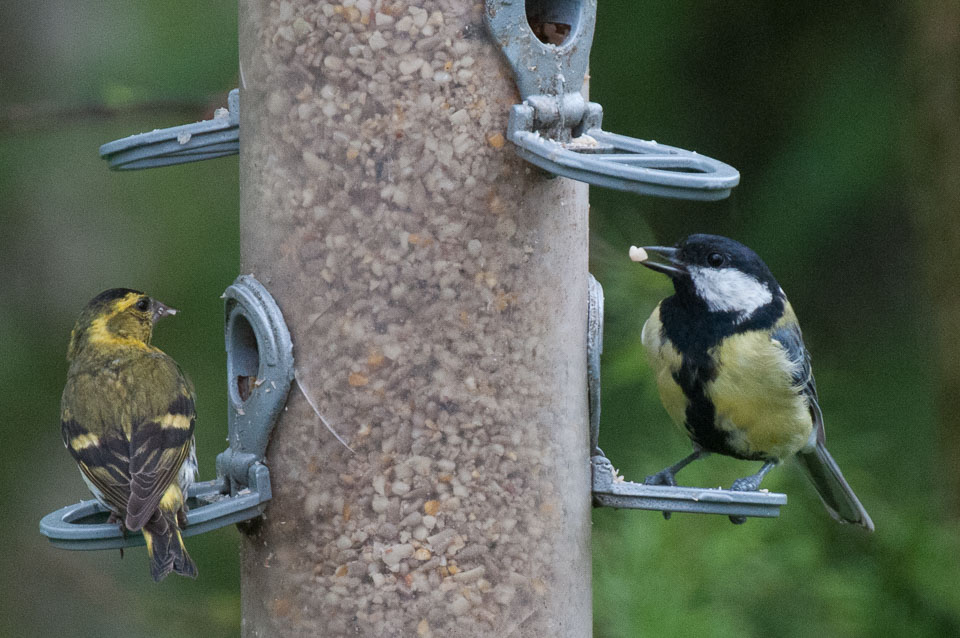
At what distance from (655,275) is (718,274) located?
2.83 ft

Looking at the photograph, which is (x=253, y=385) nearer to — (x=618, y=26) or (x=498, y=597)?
(x=498, y=597)

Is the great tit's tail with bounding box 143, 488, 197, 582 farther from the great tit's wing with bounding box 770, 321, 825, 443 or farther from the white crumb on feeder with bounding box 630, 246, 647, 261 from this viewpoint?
the great tit's wing with bounding box 770, 321, 825, 443

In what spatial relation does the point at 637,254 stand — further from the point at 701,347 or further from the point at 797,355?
the point at 797,355

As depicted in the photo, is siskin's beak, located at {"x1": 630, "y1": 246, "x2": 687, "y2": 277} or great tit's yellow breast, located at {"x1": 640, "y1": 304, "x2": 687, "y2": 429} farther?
great tit's yellow breast, located at {"x1": 640, "y1": 304, "x2": 687, "y2": 429}

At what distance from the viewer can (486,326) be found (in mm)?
2854

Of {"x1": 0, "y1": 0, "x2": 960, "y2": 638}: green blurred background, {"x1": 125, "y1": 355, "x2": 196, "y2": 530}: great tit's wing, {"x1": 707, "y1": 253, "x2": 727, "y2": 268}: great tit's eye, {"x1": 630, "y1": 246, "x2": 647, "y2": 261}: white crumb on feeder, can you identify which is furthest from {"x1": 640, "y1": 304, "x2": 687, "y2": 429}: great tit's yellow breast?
{"x1": 125, "y1": 355, "x2": 196, "y2": 530}: great tit's wing

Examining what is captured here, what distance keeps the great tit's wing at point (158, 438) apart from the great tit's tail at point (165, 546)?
0.14 ft

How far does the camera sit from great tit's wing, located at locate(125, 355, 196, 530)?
9.04 ft

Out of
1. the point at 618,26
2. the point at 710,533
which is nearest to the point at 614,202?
the point at 618,26

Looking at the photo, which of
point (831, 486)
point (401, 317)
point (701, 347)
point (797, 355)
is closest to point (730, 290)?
point (701, 347)

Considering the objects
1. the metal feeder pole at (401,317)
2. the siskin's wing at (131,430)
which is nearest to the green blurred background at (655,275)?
the metal feeder pole at (401,317)

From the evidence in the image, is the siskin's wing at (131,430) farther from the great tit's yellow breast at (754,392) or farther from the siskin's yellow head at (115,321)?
the great tit's yellow breast at (754,392)

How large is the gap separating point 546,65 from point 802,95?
2430 millimetres

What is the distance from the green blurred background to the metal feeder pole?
106 cm
